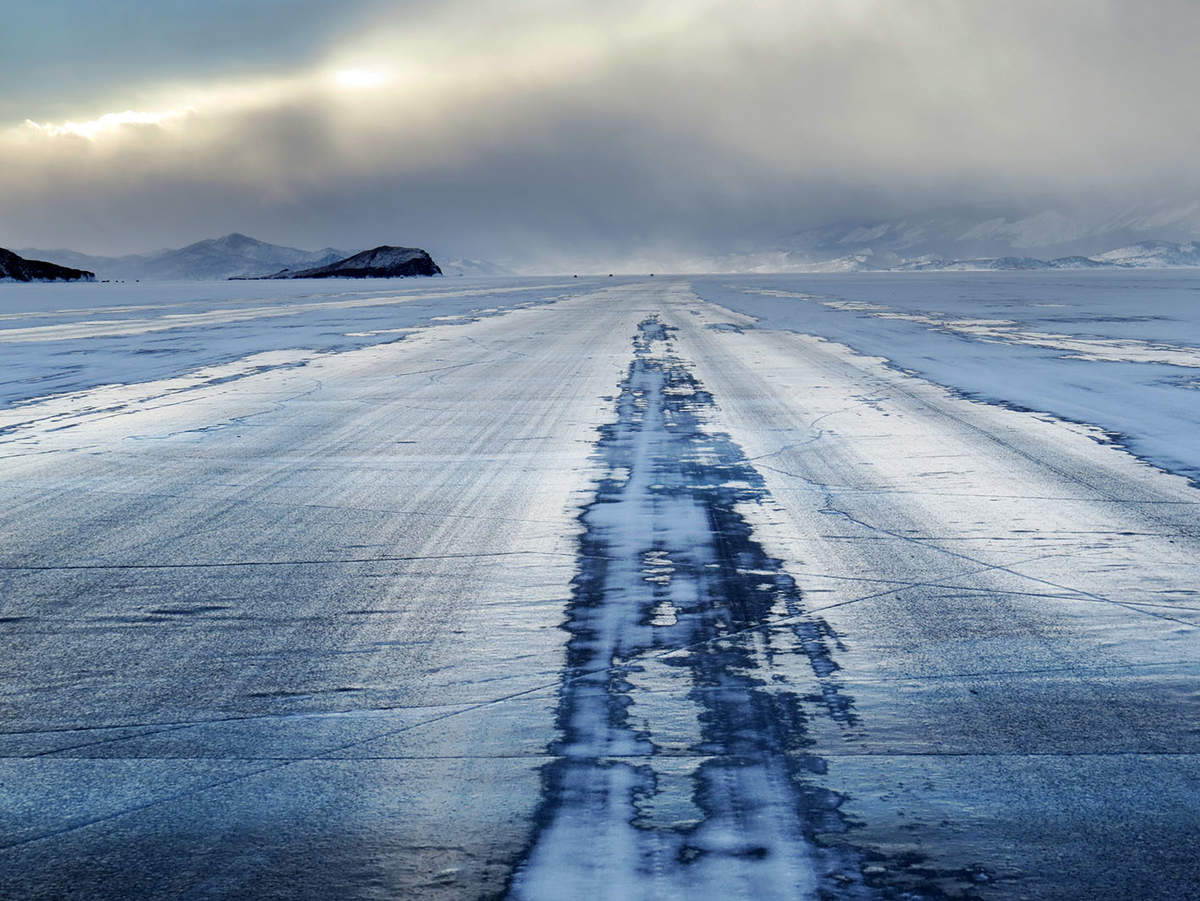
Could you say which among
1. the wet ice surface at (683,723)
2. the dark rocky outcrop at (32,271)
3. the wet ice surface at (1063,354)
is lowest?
the wet ice surface at (683,723)

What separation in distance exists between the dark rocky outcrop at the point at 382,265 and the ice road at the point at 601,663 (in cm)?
13944

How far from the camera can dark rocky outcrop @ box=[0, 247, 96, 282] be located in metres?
98.8

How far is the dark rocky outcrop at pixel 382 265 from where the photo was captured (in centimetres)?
14475

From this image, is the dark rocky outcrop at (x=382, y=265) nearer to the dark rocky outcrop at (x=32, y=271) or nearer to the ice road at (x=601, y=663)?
the dark rocky outcrop at (x=32, y=271)

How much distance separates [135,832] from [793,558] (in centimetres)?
300

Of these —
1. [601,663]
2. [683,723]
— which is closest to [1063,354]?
[601,663]

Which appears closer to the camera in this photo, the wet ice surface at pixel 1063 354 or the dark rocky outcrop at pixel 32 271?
the wet ice surface at pixel 1063 354

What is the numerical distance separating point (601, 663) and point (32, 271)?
375ft

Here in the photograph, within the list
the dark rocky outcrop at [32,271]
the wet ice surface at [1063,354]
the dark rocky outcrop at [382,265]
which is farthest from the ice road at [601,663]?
the dark rocky outcrop at [382,265]

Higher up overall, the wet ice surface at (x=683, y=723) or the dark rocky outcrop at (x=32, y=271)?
the dark rocky outcrop at (x=32, y=271)

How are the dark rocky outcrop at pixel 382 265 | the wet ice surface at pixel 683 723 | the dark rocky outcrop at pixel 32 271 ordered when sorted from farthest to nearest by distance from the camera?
the dark rocky outcrop at pixel 382 265, the dark rocky outcrop at pixel 32 271, the wet ice surface at pixel 683 723

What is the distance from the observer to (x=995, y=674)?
133 inches

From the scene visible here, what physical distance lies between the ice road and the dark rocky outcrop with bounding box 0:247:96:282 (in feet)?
340

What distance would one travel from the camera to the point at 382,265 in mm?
148500
